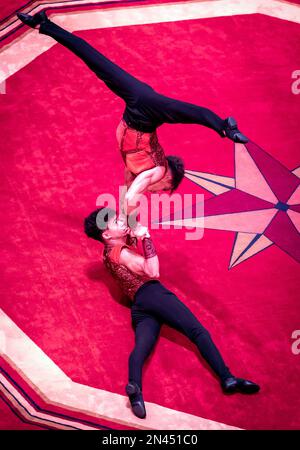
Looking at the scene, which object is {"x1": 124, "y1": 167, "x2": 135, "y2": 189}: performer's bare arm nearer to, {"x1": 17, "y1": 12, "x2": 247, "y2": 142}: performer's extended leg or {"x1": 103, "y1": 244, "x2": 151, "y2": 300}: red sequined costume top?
{"x1": 17, "y1": 12, "x2": 247, "y2": 142}: performer's extended leg

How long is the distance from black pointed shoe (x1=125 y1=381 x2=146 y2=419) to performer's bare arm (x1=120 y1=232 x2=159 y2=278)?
2.15ft

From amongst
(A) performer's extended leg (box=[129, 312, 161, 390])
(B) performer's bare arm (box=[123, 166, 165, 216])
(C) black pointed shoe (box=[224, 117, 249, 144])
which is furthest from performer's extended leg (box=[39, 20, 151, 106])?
(A) performer's extended leg (box=[129, 312, 161, 390])

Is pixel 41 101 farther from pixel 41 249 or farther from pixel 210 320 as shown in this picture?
pixel 210 320

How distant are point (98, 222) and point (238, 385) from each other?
4.06 feet

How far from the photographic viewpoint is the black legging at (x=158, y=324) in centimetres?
418

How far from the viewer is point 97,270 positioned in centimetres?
484

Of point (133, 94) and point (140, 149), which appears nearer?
point (133, 94)

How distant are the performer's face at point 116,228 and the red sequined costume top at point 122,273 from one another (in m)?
Result: 0.07

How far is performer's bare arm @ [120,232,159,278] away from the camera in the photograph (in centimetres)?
427

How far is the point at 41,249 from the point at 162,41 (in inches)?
94.9

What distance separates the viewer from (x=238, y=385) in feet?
13.6

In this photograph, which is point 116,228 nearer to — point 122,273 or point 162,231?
point 122,273

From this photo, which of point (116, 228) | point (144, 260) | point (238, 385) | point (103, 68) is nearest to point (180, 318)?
point (144, 260)

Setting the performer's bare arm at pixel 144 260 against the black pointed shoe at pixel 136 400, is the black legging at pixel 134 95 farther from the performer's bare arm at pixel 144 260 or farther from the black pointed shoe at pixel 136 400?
the black pointed shoe at pixel 136 400
